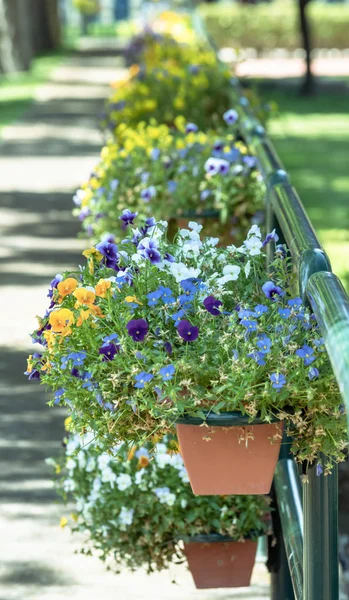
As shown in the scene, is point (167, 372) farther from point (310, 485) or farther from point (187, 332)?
point (310, 485)

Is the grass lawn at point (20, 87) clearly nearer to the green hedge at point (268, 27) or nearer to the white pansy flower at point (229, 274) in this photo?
the green hedge at point (268, 27)

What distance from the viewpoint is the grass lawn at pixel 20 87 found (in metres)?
17.8

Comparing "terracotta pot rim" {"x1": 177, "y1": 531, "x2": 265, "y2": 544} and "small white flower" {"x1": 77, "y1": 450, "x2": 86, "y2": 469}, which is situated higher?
"small white flower" {"x1": 77, "y1": 450, "x2": 86, "y2": 469}

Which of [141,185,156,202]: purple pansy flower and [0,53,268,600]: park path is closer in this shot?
[0,53,268,600]: park path

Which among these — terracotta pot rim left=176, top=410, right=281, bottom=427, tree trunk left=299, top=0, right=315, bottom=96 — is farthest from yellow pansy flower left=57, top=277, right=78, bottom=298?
tree trunk left=299, top=0, right=315, bottom=96

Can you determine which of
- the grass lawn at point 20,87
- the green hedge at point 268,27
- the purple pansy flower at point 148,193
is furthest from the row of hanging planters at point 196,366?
the green hedge at point 268,27

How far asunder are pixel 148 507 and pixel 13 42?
21.8 meters

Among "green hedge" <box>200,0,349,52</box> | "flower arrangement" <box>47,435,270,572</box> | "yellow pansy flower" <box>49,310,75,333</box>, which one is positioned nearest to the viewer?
"yellow pansy flower" <box>49,310,75,333</box>

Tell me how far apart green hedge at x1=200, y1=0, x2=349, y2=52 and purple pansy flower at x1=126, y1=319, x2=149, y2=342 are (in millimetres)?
27134

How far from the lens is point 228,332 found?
254cm

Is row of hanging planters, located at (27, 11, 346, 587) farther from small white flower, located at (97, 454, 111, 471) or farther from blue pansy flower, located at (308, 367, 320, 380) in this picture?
small white flower, located at (97, 454, 111, 471)

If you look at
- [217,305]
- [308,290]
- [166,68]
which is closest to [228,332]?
[217,305]

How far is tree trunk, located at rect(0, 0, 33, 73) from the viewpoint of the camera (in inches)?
952

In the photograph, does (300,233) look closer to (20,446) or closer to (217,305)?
(217,305)
